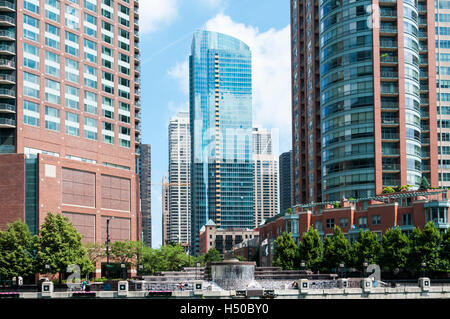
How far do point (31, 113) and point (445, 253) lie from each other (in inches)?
3013

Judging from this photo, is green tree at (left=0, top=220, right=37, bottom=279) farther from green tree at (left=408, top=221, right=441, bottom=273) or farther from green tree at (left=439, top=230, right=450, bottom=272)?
green tree at (left=439, top=230, right=450, bottom=272)

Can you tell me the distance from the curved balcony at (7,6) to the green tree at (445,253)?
84.4m

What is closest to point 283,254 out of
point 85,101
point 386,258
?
point 386,258

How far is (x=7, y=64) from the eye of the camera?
108500mm

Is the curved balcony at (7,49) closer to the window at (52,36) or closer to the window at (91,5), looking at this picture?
the window at (52,36)

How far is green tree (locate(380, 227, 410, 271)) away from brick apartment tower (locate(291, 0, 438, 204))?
2895cm

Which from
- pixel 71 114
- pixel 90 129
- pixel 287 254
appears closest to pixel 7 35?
pixel 71 114

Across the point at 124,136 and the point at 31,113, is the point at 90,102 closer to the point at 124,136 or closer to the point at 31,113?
the point at 124,136

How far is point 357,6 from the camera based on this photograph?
113 m

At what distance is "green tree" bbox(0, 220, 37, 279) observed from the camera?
290 ft

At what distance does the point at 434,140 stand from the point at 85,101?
7222 cm

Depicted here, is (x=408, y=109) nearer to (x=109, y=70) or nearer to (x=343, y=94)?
(x=343, y=94)

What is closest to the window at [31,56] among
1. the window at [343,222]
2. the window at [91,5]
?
the window at [91,5]

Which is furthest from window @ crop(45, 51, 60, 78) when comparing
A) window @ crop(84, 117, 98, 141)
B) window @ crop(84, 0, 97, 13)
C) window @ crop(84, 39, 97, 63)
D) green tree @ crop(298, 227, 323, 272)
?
green tree @ crop(298, 227, 323, 272)
